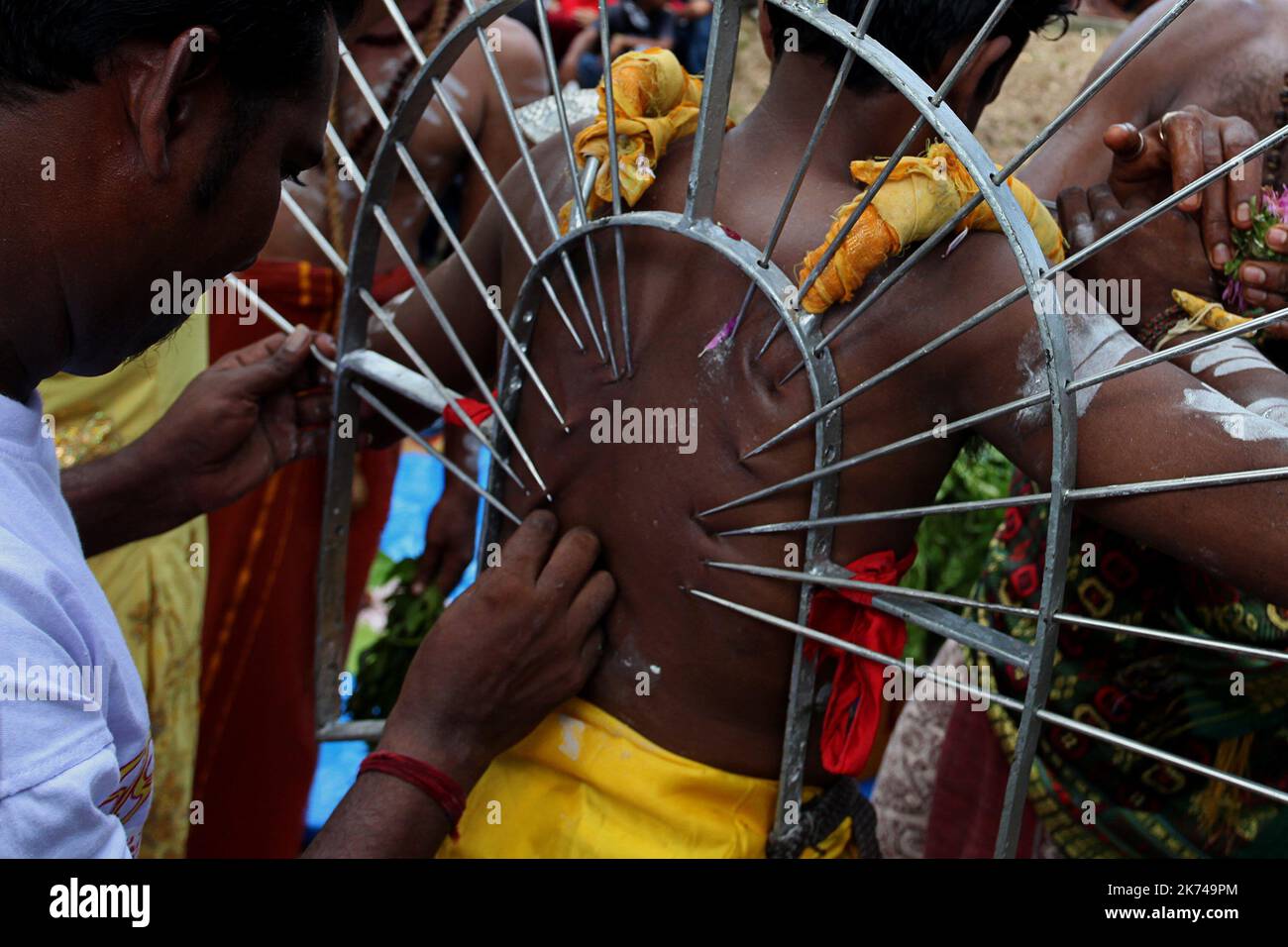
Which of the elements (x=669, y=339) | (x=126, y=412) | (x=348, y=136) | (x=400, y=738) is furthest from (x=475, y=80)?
(x=400, y=738)

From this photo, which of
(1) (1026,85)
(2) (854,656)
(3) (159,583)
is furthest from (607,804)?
(1) (1026,85)

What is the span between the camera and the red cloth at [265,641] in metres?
2.41

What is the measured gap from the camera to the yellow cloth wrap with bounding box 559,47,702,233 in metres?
1.27

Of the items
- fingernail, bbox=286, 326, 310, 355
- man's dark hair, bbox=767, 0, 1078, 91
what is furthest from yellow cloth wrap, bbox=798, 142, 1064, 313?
fingernail, bbox=286, 326, 310, 355

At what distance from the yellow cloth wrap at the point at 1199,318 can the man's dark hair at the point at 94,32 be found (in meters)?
0.86

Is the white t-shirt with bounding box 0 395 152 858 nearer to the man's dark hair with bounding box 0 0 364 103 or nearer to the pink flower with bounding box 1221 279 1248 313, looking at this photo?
the man's dark hair with bounding box 0 0 364 103

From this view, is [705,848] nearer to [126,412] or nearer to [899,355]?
[899,355]

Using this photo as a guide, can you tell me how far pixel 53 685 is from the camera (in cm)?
89

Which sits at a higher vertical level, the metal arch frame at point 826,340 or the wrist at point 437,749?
the metal arch frame at point 826,340

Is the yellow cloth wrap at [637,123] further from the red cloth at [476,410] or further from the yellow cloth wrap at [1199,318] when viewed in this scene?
the yellow cloth wrap at [1199,318]

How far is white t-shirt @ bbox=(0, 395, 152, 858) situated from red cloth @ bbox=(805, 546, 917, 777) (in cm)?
66

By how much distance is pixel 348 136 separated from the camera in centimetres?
258

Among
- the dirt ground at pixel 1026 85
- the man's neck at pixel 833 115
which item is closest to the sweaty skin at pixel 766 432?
the man's neck at pixel 833 115

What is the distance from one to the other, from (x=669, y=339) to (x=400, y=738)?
0.51 metres
